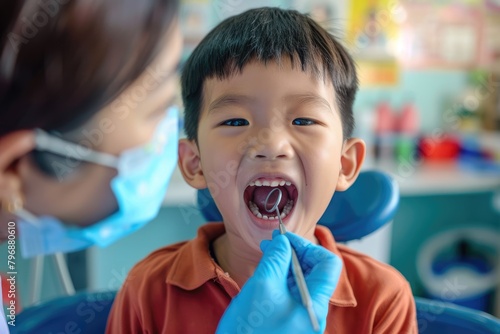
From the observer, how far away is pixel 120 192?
0.76 meters

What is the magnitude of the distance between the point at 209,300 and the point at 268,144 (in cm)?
28

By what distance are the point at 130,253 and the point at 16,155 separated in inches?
42.5

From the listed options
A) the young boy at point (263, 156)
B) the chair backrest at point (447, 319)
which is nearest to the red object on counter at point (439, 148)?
the chair backrest at point (447, 319)

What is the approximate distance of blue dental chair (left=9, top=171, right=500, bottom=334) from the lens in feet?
3.16

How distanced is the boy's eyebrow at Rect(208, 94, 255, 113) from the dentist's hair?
237 millimetres

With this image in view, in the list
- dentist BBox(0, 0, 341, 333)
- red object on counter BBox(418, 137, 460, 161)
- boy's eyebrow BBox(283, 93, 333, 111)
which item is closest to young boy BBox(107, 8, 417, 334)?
boy's eyebrow BBox(283, 93, 333, 111)

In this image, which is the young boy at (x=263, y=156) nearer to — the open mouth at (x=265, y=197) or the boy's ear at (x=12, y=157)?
the open mouth at (x=265, y=197)

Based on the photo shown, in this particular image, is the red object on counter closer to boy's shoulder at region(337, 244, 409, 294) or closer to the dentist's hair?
boy's shoulder at region(337, 244, 409, 294)

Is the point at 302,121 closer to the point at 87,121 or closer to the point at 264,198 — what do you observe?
the point at 264,198

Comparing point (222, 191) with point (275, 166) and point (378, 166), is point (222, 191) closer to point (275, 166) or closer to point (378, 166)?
point (275, 166)

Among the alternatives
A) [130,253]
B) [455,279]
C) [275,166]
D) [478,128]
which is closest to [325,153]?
[275,166]

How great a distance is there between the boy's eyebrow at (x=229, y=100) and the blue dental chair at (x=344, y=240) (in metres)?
0.26

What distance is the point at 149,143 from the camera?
2.36 feet

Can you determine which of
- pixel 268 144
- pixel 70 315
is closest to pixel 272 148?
pixel 268 144
